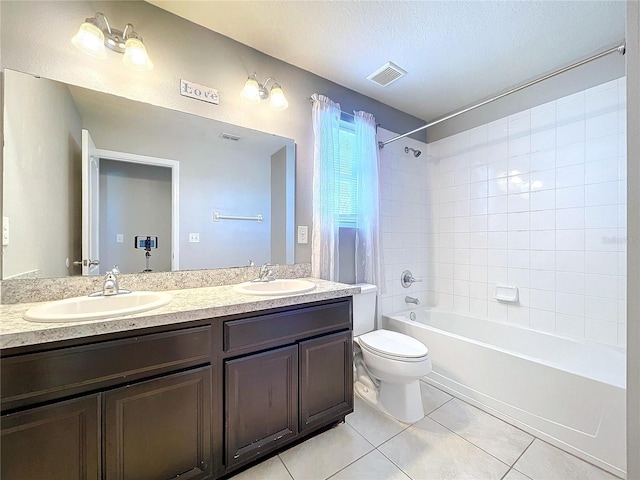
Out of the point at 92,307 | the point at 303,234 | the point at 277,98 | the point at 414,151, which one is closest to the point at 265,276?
the point at 303,234

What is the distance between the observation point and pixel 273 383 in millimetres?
1307

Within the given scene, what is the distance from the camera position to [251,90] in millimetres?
1729

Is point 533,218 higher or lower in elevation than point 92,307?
higher

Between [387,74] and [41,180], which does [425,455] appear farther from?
[387,74]

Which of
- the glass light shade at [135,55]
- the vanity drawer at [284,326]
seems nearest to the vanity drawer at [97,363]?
the vanity drawer at [284,326]

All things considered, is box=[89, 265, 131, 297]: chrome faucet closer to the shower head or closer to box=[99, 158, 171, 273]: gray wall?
box=[99, 158, 171, 273]: gray wall

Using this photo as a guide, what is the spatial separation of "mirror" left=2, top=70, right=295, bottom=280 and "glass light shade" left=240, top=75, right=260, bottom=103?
212mm

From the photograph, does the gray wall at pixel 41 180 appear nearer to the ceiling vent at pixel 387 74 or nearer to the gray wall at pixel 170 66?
the gray wall at pixel 170 66

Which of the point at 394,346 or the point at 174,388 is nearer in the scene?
the point at 174,388

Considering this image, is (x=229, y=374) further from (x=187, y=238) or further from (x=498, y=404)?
(x=498, y=404)

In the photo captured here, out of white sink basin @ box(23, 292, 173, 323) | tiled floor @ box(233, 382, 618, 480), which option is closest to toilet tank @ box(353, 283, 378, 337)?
tiled floor @ box(233, 382, 618, 480)

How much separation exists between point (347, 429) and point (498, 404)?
1.00 m

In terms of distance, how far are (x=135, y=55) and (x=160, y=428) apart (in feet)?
5.66

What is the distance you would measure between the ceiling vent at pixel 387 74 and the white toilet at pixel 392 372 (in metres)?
1.97
